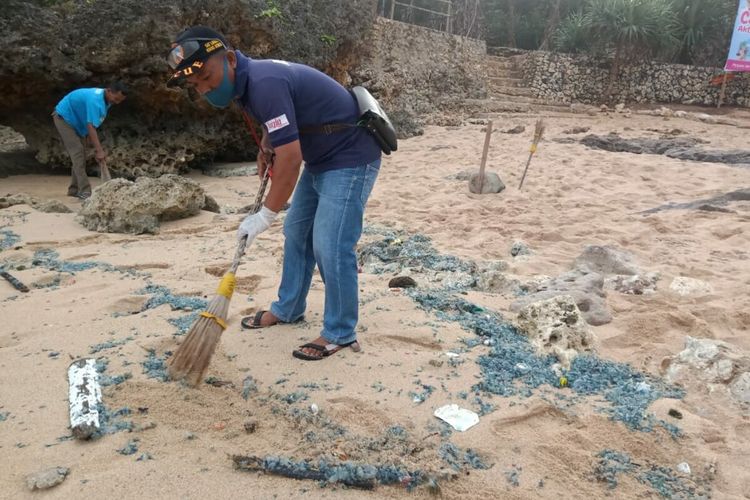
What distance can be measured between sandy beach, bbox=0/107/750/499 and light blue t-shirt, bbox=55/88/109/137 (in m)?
1.50

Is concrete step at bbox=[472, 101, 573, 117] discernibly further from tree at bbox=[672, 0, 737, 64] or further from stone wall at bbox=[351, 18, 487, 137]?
tree at bbox=[672, 0, 737, 64]

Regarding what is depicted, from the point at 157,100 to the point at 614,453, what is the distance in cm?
777

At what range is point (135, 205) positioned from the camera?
512 cm

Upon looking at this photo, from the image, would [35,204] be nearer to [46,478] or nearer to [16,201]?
[16,201]

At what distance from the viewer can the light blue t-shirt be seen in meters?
6.11

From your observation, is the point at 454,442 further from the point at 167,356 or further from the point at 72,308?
the point at 72,308

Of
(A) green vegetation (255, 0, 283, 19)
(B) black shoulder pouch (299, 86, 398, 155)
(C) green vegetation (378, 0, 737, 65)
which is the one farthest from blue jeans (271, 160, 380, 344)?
(C) green vegetation (378, 0, 737, 65)

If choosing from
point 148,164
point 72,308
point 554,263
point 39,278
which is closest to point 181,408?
point 72,308

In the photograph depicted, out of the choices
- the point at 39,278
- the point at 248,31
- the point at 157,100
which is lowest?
the point at 39,278

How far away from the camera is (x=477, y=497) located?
176 centimetres

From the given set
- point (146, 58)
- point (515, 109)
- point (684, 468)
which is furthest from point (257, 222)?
point (515, 109)

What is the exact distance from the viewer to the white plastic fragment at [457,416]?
211 centimetres

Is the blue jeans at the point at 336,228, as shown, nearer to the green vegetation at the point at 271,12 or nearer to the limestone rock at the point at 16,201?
the limestone rock at the point at 16,201

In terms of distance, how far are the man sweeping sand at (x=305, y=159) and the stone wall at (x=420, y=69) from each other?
9.29 m
